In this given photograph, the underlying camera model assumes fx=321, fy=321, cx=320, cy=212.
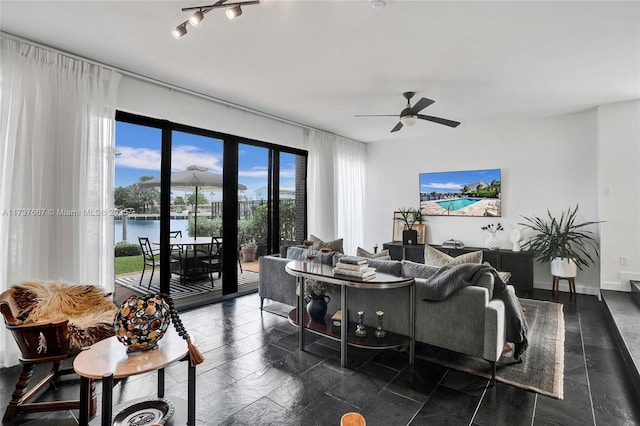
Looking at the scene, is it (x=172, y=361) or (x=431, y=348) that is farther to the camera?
(x=431, y=348)

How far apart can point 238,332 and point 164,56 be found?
9.53 ft

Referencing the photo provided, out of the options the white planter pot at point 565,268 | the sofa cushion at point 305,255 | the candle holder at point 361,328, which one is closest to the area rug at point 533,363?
the candle holder at point 361,328

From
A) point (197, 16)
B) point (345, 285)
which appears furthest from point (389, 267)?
point (197, 16)

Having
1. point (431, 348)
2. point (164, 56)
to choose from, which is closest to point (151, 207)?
point (164, 56)

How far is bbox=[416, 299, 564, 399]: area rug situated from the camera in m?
2.43

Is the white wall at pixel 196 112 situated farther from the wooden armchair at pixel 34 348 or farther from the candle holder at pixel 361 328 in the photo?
the candle holder at pixel 361 328

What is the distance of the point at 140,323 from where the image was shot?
1.65 m

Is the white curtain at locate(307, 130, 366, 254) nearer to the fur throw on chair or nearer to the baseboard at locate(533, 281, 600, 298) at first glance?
the baseboard at locate(533, 281, 600, 298)

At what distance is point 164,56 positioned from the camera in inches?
124

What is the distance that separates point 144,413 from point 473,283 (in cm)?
237

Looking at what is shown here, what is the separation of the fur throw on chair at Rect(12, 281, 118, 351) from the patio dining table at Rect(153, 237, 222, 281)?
1676 mm

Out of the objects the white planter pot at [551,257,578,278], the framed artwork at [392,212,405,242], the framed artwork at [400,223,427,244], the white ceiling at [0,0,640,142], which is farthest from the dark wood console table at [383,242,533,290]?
the white ceiling at [0,0,640,142]

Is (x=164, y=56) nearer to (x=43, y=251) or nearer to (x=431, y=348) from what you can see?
(x=43, y=251)

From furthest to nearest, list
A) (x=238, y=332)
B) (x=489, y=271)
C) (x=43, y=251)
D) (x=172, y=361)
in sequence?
(x=238, y=332), (x=43, y=251), (x=489, y=271), (x=172, y=361)
